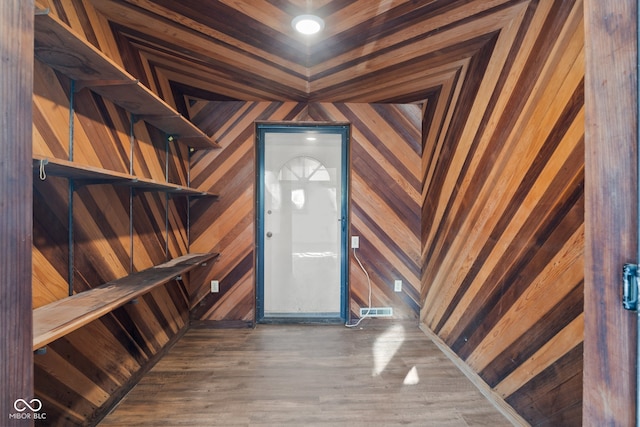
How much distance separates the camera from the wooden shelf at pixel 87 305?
111cm

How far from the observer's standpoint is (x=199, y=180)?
3.14 meters

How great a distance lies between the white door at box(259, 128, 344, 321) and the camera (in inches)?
128

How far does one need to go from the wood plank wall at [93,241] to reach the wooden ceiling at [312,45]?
425 millimetres

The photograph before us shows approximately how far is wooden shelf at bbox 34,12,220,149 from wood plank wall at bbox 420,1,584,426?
217 centimetres

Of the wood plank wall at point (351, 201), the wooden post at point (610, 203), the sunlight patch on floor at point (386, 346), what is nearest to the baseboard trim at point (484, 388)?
the sunlight patch on floor at point (386, 346)

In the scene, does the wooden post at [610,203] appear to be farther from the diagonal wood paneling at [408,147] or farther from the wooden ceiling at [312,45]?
the wooden ceiling at [312,45]

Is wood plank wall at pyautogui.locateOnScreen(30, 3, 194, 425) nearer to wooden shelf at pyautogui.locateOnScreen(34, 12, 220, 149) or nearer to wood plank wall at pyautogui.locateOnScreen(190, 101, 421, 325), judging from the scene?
wooden shelf at pyautogui.locateOnScreen(34, 12, 220, 149)

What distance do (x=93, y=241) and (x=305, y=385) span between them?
1649 mm

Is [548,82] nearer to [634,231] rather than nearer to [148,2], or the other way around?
[634,231]

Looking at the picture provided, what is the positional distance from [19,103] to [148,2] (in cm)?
158

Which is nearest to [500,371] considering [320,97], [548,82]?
[548,82]

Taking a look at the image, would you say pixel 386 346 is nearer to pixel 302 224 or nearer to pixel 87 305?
pixel 302 224

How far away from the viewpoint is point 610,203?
56cm

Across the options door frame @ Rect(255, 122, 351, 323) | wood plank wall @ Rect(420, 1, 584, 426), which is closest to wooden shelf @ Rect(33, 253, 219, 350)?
door frame @ Rect(255, 122, 351, 323)
